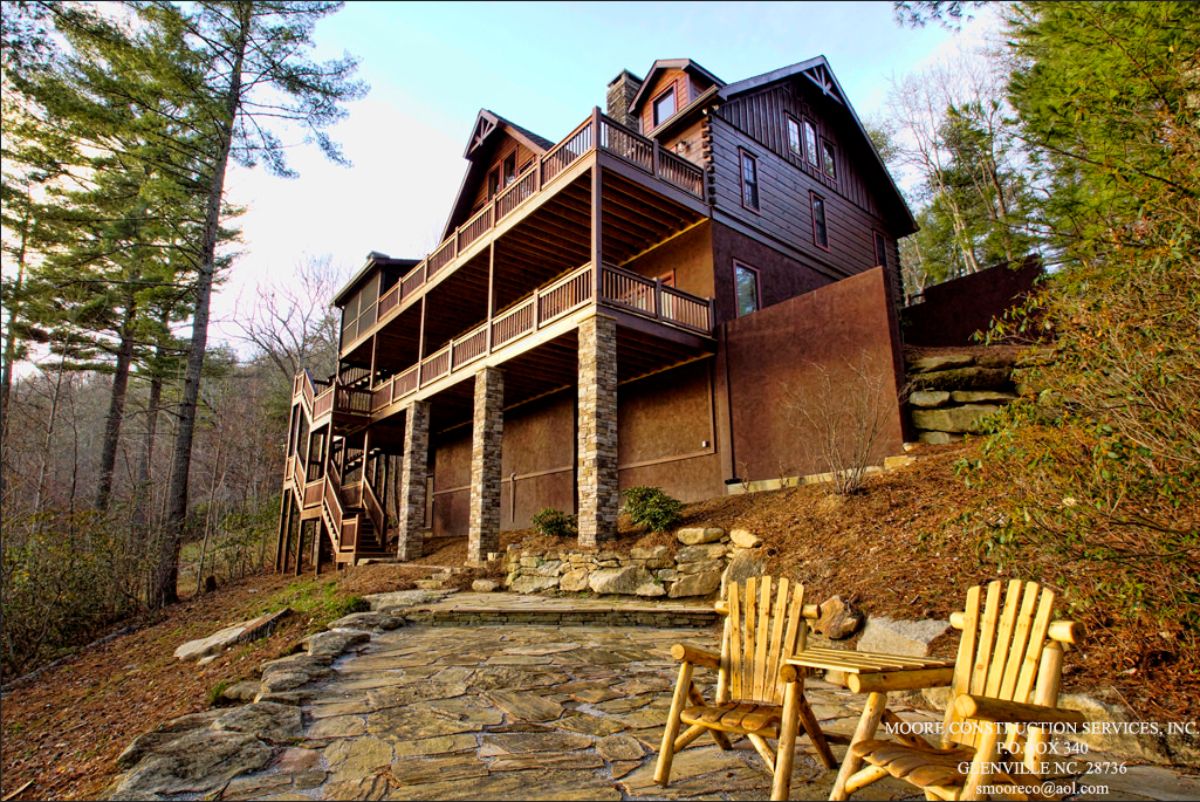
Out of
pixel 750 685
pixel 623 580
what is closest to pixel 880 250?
pixel 623 580

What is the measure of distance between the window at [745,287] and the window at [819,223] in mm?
3482

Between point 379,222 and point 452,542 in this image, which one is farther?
point 379,222

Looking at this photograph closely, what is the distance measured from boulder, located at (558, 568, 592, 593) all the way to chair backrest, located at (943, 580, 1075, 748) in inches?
274

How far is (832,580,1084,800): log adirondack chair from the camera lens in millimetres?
2117

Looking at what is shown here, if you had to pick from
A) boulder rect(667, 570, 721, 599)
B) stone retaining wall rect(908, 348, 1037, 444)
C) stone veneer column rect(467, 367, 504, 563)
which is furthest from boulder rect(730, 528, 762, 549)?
stone veneer column rect(467, 367, 504, 563)

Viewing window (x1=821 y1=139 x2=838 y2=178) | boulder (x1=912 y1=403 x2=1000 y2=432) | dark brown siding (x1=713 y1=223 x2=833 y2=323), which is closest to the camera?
boulder (x1=912 y1=403 x2=1000 y2=432)

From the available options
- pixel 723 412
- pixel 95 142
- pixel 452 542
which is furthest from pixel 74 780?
pixel 95 142

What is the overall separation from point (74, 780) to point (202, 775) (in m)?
2.30

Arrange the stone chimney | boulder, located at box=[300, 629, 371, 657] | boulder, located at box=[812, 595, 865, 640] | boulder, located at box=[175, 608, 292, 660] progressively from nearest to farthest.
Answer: boulder, located at box=[812, 595, 865, 640] < boulder, located at box=[300, 629, 371, 657] < boulder, located at box=[175, 608, 292, 660] < the stone chimney

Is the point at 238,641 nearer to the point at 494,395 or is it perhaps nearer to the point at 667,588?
the point at 667,588

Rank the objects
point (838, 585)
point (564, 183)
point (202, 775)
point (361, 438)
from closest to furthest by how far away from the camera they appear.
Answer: point (202, 775)
point (838, 585)
point (564, 183)
point (361, 438)

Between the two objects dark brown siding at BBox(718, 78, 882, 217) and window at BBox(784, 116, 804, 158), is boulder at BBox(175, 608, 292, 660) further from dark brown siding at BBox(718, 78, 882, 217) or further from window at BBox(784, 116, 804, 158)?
window at BBox(784, 116, 804, 158)

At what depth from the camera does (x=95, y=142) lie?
13891mm

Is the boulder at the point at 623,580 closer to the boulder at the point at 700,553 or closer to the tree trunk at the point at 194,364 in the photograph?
the boulder at the point at 700,553
